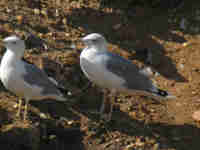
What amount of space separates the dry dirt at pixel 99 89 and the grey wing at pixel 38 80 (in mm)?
406

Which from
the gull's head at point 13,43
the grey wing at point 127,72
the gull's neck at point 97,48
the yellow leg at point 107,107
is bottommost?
the yellow leg at point 107,107

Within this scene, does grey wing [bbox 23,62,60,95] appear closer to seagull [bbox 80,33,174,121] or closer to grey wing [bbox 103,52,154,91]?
seagull [bbox 80,33,174,121]

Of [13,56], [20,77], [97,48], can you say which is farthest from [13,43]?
[97,48]

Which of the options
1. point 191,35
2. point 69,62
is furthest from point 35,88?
point 191,35

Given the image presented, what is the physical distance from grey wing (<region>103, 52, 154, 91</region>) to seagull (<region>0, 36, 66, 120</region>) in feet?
2.71

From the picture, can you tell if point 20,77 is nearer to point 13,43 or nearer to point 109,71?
point 13,43

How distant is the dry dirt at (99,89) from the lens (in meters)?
4.72

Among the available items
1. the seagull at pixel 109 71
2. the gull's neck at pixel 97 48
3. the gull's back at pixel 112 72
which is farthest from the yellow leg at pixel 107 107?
the gull's neck at pixel 97 48

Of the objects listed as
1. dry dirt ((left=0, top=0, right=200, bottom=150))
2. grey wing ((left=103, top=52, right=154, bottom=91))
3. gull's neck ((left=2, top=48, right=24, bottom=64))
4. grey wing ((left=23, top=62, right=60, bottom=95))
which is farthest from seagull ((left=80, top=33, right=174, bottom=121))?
gull's neck ((left=2, top=48, right=24, bottom=64))

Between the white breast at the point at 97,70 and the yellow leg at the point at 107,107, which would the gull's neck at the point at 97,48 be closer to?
the white breast at the point at 97,70

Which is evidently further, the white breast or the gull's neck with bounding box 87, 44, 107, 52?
the gull's neck with bounding box 87, 44, 107, 52

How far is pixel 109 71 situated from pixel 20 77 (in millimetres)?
1190

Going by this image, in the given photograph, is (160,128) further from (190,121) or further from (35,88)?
(35,88)

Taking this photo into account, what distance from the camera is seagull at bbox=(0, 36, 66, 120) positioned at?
4449 millimetres
